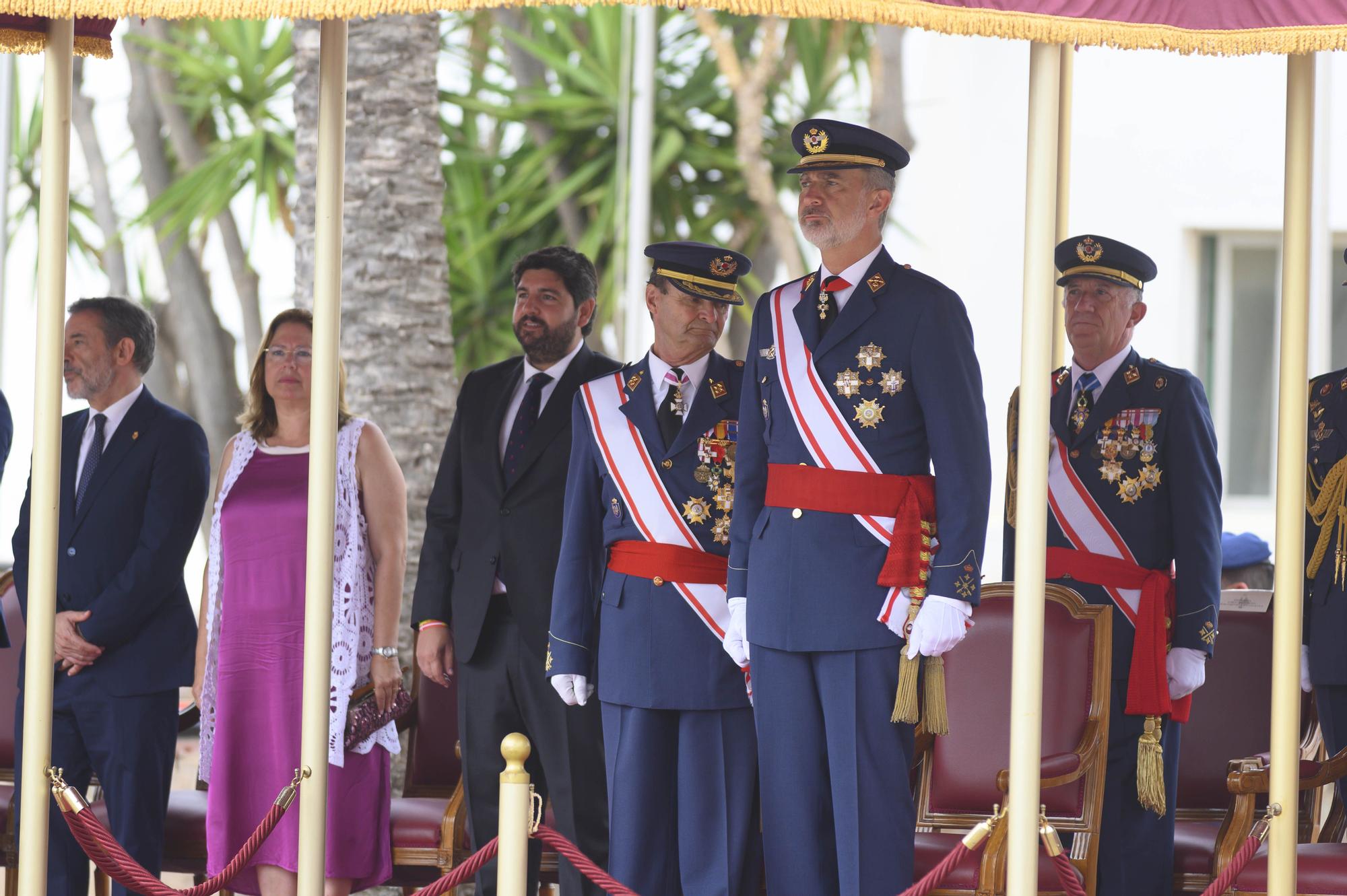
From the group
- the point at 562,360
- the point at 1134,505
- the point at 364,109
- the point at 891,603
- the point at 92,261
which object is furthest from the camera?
the point at 92,261

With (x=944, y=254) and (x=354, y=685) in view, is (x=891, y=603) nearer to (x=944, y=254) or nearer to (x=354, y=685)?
(x=354, y=685)

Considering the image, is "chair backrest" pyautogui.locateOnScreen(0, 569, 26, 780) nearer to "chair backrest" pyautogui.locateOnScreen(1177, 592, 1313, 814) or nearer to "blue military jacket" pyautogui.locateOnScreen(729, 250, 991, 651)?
"blue military jacket" pyautogui.locateOnScreen(729, 250, 991, 651)

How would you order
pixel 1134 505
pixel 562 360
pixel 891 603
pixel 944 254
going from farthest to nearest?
pixel 944 254 < pixel 562 360 < pixel 1134 505 < pixel 891 603

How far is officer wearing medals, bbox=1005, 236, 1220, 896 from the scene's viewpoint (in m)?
4.06

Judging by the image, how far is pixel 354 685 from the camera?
4.31 meters

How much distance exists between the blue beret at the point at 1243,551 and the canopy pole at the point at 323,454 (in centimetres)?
309

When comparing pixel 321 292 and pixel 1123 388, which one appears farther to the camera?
pixel 1123 388

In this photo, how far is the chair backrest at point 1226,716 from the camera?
4.55 m

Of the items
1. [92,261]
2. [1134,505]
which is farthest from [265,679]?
[92,261]

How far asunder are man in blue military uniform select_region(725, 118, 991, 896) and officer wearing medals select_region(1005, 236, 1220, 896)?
2.66 feet

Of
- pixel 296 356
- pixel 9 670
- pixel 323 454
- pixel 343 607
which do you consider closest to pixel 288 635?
pixel 343 607

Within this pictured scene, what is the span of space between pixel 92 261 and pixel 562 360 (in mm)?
10669

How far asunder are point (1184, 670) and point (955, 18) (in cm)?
175

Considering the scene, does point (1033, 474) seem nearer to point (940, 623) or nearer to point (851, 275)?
point (940, 623)
